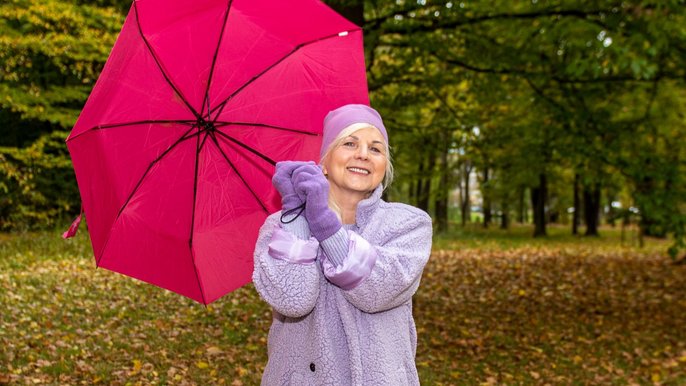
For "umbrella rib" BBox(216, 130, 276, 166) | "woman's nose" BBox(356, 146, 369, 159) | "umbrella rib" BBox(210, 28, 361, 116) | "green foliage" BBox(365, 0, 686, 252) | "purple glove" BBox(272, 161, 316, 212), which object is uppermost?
"green foliage" BBox(365, 0, 686, 252)

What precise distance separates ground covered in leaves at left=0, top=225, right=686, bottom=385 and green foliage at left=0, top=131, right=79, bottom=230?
2.24 ft

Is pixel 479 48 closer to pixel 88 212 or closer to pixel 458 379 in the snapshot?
pixel 458 379

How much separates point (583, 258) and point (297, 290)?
54.4 feet

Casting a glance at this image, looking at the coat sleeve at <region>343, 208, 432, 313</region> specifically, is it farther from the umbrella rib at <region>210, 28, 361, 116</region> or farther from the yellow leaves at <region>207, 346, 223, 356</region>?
the yellow leaves at <region>207, 346, 223, 356</region>

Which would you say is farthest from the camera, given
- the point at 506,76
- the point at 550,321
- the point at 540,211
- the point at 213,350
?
the point at 540,211

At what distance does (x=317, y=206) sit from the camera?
2098mm

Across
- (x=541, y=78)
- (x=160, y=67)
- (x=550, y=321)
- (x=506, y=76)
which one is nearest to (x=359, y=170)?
(x=160, y=67)

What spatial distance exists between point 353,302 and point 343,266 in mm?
178

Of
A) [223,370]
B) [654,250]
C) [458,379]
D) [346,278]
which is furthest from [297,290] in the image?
[654,250]

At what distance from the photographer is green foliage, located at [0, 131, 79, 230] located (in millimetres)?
10570

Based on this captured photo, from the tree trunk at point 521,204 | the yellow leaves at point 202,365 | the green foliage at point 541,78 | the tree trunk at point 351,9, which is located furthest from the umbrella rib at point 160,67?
the tree trunk at point 521,204

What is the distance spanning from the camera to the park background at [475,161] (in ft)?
23.0

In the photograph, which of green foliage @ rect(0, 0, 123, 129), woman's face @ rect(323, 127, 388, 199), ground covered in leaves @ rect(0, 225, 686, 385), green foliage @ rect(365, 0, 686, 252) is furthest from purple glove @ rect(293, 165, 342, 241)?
green foliage @ rect(0, 0, 123, 129)

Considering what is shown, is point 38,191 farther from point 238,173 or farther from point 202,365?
point 238,173
